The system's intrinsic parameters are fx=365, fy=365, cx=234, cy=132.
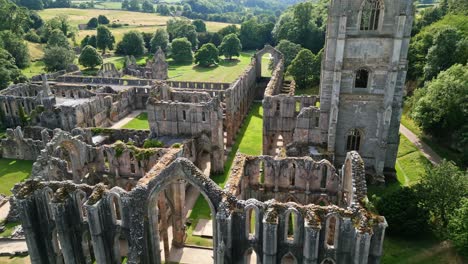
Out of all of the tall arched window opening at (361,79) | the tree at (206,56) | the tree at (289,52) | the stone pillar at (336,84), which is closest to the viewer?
the stone pillar at (336,84)

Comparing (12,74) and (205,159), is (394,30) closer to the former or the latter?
(205,159)

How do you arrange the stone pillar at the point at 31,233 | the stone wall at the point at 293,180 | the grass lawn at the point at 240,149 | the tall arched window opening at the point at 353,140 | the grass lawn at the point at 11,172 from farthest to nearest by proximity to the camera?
the grass lawn at the point at 11,172 → the tall arched window opening at the point at 353,140 → the grass lawn at the point at 240,149 → the stone wall at the point at 293,180 → the stone pillar at the point at 31,233

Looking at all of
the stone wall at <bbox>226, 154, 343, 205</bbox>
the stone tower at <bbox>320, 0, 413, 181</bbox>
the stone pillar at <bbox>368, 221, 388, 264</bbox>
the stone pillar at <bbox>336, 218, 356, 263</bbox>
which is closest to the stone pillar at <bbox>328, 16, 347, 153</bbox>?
the stone tower at <bbox>320, 0, 413, 181</bbox>

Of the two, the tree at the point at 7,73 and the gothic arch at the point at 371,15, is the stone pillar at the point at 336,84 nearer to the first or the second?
the gothic arch at the point at 371,15

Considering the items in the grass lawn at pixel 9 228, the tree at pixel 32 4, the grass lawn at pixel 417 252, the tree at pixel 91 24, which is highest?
the tree at pixel 32 4

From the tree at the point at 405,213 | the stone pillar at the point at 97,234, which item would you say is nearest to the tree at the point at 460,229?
the tree at the point at 405,213

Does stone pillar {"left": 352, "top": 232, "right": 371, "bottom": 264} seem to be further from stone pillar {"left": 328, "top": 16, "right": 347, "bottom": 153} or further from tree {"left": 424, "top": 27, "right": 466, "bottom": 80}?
tree {"left": 424, "top": 27, "right": 466, "bottom": 80}

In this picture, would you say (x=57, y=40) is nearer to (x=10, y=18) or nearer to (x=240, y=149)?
(x=10, y=18)

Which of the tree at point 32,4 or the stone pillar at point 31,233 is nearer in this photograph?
the stone pillar at point 31,233
